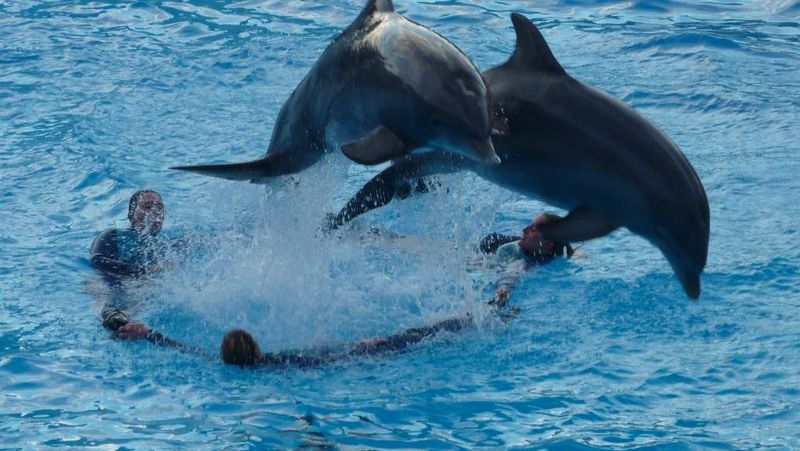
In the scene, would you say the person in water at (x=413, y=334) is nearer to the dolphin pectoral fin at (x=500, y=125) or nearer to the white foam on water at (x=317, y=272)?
the white foam on water at (x=317, y=272)

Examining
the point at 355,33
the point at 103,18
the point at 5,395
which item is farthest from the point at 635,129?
the point at 103,18

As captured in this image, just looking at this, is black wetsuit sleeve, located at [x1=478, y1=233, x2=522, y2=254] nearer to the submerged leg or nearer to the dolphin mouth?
the submerged leg

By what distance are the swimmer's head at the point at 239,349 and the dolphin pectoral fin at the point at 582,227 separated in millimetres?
2187

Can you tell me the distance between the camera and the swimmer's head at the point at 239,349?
760 centimetres

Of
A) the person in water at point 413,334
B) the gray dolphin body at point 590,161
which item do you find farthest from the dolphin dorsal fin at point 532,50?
the person in water at point 413,334

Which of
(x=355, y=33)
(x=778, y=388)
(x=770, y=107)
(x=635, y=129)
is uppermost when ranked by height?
(x=355, y=33)

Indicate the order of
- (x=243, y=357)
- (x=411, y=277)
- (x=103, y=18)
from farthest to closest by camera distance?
(x=103, y=18), (x=411, y=277), (x=243, y=357)

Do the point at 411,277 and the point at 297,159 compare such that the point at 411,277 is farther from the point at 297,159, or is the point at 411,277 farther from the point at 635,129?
the point at 635,129

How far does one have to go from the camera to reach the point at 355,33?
6684 millimetres

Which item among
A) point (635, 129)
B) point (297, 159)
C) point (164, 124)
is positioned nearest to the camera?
point (635, 129)

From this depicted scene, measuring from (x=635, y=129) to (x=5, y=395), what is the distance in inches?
172

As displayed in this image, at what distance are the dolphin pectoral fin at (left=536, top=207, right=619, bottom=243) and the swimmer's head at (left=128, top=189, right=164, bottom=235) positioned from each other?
430cm

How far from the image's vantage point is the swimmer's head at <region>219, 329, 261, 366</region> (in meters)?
7.60

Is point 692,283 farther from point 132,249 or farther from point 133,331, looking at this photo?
point 132,249
